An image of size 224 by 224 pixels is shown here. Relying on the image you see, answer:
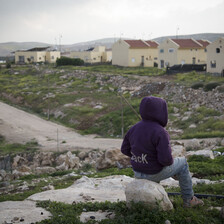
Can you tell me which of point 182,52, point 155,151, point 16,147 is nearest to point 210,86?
point 16,147

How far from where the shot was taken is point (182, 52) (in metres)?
53.8

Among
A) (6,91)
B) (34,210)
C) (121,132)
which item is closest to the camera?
(34,210)

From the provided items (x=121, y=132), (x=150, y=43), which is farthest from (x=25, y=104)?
(x=150, y=43)

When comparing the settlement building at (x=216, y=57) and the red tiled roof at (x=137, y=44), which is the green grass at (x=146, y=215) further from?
the red tiled roof at (x=137, y=44)

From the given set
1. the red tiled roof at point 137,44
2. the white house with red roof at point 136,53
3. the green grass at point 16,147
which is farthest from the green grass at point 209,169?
the red tiled roof at point 137,44

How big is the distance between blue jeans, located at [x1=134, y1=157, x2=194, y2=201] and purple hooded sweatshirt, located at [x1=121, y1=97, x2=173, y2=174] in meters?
0.09

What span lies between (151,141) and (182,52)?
164 ft

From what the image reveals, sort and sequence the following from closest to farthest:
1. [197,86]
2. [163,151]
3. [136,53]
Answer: [163,151], [197,86], [136,53]

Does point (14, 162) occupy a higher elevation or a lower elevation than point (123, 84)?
lower

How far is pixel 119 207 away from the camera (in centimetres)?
624

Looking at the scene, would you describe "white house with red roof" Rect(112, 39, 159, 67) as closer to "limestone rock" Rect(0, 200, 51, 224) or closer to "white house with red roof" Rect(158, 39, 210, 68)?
"white house with red roof" Rect(158, 39, 210, 68)

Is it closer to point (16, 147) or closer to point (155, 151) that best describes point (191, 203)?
point (155, 151)

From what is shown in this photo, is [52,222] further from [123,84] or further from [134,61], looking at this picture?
[134,61]

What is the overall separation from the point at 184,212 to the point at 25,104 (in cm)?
4103
